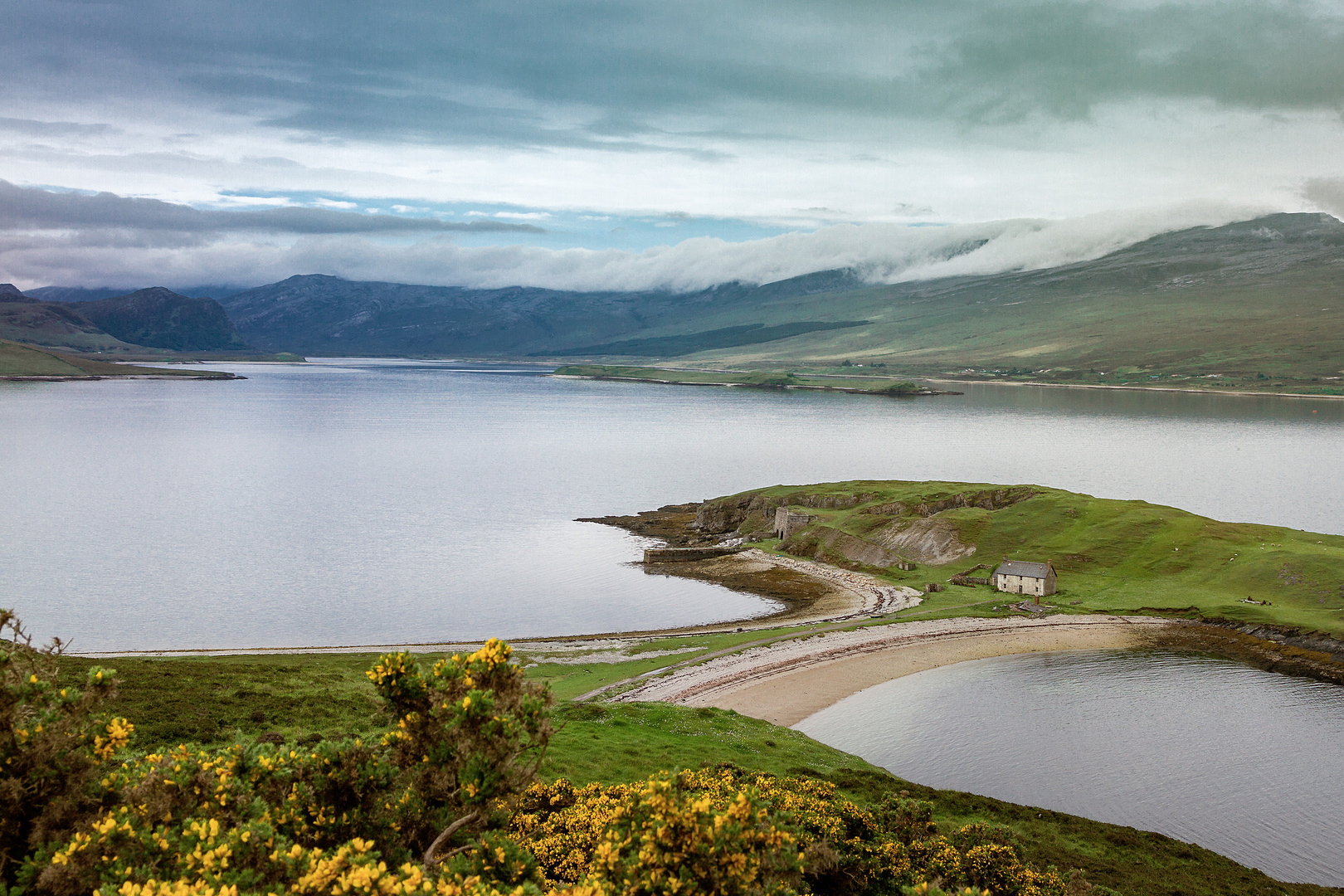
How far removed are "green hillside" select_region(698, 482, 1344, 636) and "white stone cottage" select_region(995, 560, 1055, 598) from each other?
119 centimetres

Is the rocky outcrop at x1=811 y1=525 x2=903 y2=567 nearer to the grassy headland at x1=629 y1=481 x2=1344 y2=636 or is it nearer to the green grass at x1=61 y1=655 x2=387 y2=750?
the grassy headland at x1=629 y1=481 x2=1344 y2=636

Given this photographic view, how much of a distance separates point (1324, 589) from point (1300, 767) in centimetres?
2591

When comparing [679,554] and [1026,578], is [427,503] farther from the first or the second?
[1026,578]

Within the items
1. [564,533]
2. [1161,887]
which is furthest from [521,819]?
[564,533]

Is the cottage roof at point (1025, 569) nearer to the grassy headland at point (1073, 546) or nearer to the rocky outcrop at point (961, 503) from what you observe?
the grassy headland at point (1073, 546)

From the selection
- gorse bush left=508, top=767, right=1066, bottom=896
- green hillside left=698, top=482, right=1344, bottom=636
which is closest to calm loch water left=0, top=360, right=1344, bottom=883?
green hillside left=698, top=482, right=1344, bottom=636

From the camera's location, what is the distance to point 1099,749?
42531mm

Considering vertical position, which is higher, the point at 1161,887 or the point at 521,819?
the point at 521,819

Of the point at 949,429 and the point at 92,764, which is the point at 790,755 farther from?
the point at 949,429

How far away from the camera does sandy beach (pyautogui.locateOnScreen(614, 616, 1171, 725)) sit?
152ft

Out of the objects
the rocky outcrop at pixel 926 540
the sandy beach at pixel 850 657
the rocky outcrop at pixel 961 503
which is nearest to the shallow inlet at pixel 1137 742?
the sandy beach at pixel 850 657

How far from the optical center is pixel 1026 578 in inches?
2653

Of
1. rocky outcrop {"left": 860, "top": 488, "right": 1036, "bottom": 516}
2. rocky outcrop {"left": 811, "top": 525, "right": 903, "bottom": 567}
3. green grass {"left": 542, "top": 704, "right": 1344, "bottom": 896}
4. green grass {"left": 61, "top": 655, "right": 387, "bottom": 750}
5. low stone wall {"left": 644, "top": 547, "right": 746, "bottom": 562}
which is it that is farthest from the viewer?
rocky outcrop {"left": 860, "top": 488, "right": 1036, "bottom": 516}

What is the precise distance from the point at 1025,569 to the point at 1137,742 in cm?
2568
